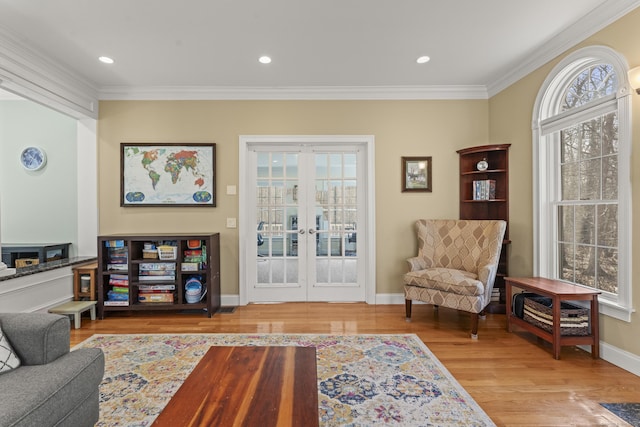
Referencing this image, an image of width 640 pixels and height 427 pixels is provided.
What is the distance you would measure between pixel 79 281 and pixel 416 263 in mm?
3873

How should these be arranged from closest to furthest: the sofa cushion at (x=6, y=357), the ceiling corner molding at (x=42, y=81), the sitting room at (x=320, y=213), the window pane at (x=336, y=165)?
the sofa cushion at (x=6, y=357) → the sitting room at (x=320, y=213) → the ceiling corner molding at (x=42, y=81) → the window pane at (x=336, y=165)

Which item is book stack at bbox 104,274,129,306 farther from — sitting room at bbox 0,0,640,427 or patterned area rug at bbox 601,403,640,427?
patterned area rug at bbox 601,403,640,427

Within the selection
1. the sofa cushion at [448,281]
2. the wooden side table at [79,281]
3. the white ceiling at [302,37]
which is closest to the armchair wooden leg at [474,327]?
the sofa cushion at [448,281]

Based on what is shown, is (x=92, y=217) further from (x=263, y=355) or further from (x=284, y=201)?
(x=263, y=355)

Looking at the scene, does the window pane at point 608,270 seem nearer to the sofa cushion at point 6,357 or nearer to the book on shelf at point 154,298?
the sofa cushion at point 6,357

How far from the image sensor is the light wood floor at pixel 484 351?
1.91 metres

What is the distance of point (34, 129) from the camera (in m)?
4.04

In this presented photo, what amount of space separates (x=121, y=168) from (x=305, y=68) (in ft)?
8.49

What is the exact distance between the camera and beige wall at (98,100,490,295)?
12.8ft

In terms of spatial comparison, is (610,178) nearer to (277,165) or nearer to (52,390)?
(277,165)

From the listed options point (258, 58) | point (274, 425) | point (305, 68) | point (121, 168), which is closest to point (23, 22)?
point (121, 168)

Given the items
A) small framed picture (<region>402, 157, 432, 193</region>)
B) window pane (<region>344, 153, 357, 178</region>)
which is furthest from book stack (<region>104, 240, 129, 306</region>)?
small framed picture (<region>402, 157, 432, 193</region>)

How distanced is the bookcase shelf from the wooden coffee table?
6.22ft

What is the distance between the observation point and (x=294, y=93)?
3.92 meters
